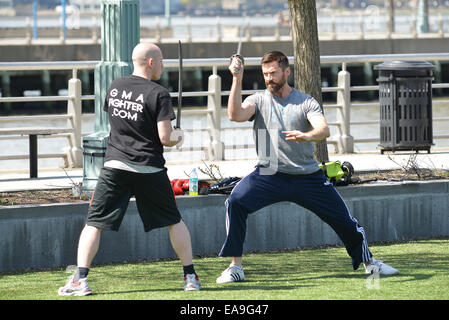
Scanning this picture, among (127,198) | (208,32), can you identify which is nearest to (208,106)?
(127,198)

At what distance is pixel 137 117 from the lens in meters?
7.10

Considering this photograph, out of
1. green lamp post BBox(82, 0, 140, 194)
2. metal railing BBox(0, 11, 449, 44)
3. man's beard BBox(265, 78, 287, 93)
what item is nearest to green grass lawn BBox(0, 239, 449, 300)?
green lamp post BBox(82, 0, 140, 194)

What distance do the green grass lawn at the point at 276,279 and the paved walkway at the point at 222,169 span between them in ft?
5.21

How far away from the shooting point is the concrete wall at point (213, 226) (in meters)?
8.52

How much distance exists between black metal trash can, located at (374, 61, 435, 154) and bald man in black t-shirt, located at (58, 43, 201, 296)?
22.2ft

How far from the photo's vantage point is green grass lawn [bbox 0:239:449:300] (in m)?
7.26

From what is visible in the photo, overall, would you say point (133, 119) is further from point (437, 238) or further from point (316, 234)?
point (437, 238)

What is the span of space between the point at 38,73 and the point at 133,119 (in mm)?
40347

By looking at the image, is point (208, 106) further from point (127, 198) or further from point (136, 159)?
point (136, 159)

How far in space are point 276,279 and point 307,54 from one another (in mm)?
3563

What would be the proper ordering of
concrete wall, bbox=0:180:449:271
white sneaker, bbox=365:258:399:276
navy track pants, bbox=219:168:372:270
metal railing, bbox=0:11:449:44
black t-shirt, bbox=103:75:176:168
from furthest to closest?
metal railing, bbox=0:11:449:44, concrete wall, bbox=0:180:449:271, white sneaker, bbox=365:258:399:276, navy track pants, bbox=219:168:372:270, black t-shirt, bbox=103:75:176:168

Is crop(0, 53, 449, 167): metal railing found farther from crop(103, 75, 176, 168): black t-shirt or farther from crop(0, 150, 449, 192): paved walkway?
crop(103, 75, 176, 168): black t-shirt

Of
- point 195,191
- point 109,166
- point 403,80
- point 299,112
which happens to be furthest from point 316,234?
point 403,80

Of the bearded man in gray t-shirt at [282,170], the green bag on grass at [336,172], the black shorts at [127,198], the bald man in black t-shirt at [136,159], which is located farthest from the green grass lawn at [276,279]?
the green bag on grass at [336,172]
